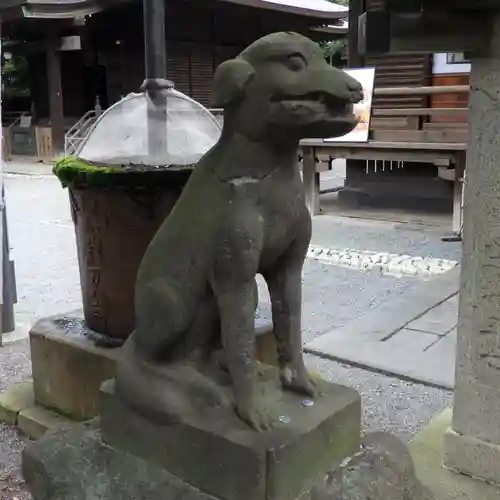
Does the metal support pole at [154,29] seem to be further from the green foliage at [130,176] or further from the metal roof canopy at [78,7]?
the metal roof canopy at [78,7]

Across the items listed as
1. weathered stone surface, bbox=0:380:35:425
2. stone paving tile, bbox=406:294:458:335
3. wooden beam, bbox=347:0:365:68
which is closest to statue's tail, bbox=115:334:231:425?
weathered stone surface, bbox=0:380:35:425

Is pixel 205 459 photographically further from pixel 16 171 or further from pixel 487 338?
pixel 16 171

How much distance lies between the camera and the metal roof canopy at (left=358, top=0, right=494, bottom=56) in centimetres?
203

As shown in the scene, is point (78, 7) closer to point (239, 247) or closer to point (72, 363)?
point (72, 363)

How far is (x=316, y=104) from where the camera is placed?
4.97 ft

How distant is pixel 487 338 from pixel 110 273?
147 centimetres

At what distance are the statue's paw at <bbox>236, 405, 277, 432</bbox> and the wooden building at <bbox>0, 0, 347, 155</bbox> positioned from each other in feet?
36.8

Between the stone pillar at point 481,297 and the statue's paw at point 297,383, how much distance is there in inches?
29.8

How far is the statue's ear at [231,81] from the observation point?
1.52m

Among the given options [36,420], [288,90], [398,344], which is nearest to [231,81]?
[288,90]

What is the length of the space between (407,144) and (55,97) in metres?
9.28

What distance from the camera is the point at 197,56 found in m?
13.7

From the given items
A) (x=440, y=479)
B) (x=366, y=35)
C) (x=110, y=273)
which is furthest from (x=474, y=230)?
(x=110, y=273)

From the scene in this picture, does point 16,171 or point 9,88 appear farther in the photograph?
point 9,88
